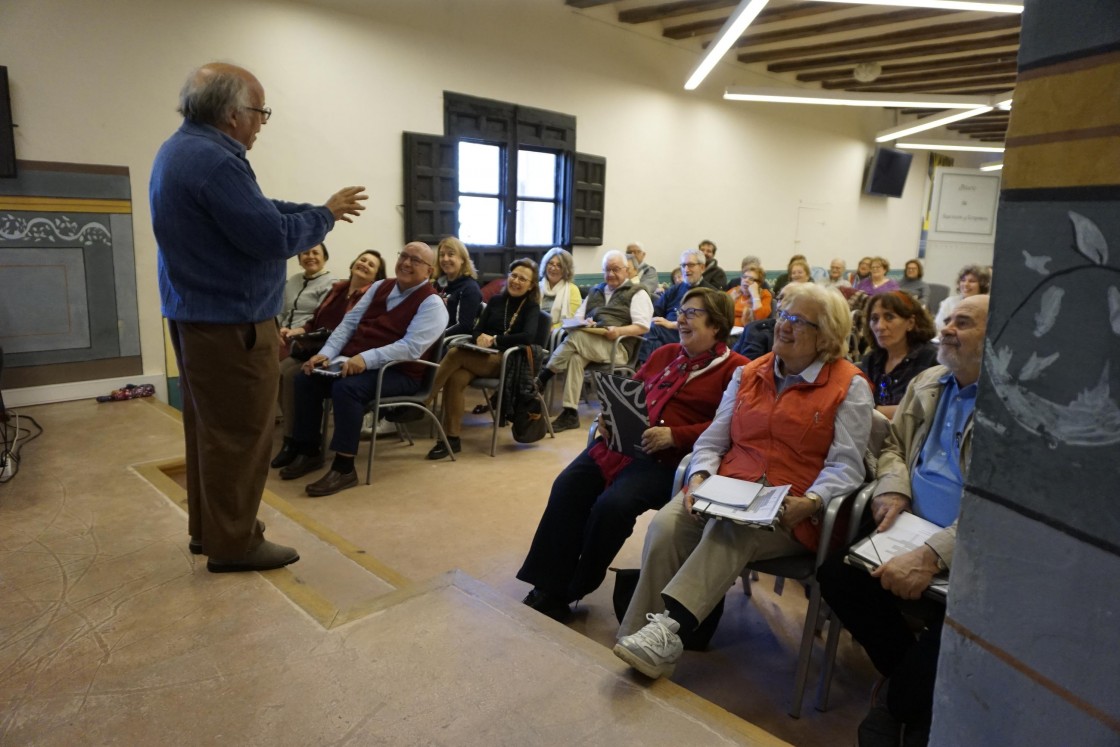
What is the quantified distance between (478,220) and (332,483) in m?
3.43

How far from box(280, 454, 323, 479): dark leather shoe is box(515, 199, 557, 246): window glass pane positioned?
340cm

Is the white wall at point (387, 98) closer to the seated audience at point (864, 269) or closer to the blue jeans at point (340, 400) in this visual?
the seated audience at point (864, 269)

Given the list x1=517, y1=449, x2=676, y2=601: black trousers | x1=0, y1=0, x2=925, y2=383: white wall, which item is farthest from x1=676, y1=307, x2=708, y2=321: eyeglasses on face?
x1=0, y1=0, x2=925, y2=383: white wall

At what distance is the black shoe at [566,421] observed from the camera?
15.4ft

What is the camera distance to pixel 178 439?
343 cm

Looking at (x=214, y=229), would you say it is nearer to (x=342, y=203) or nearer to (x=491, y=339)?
(x=342, y=203)

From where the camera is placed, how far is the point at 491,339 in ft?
14.1

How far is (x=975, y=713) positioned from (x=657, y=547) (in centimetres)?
121

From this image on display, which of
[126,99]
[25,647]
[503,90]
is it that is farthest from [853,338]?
[126,99]

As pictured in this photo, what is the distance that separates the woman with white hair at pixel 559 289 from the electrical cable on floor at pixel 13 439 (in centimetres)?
313

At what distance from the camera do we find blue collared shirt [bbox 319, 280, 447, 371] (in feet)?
11.5

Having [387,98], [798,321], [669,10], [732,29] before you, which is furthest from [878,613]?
[669,10]

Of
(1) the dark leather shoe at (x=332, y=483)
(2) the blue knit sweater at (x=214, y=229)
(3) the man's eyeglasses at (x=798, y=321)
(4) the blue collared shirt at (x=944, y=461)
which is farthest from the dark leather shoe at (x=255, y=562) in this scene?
(4) the blue collared shirt at (x=944, y=461)

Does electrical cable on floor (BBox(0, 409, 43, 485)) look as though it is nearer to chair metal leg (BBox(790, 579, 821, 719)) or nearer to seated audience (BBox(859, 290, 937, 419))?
chair metal leg (BBox(790, 579, 821, 719))
